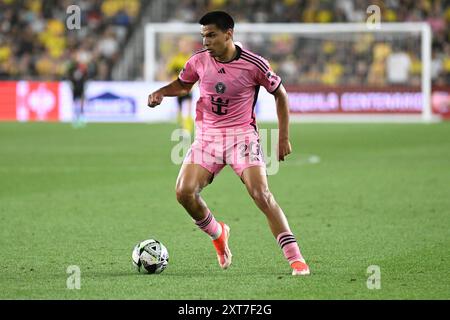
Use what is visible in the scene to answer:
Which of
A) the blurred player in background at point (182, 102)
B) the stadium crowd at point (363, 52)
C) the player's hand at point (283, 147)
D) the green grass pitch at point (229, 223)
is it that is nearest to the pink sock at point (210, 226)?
the green grass pitch at point (229, 223)


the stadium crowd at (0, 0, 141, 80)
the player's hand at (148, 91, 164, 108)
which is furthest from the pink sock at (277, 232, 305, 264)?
the stadium crowd at (0, 0, 141, 80)

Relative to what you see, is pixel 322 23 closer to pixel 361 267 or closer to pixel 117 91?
pixel 117 91

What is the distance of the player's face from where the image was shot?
27.3ft

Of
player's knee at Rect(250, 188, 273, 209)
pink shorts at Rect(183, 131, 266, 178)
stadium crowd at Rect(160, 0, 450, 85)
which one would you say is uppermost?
stadium crowd at Rect(160, 0, 450, 85)

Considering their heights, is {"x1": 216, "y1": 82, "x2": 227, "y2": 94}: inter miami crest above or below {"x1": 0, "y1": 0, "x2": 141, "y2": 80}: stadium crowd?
below

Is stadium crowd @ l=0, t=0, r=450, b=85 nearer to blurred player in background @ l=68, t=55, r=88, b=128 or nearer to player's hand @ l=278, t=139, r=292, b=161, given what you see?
blurred player in background @ l=68, t=55, r=88, b=128

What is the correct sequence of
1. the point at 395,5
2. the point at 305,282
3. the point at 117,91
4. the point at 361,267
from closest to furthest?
the point at 305,282, the point at 361,267, the point at 117,91, the point at 395,5

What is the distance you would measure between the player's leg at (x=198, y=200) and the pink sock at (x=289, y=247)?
59cm

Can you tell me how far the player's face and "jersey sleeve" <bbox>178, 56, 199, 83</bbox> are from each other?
38cm

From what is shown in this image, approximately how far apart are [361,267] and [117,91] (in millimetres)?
26081

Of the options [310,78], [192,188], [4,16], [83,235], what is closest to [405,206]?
[83,235]

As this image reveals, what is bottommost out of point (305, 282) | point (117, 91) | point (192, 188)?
point (305, 282)

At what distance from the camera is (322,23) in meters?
38.1

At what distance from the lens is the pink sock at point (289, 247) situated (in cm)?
844
